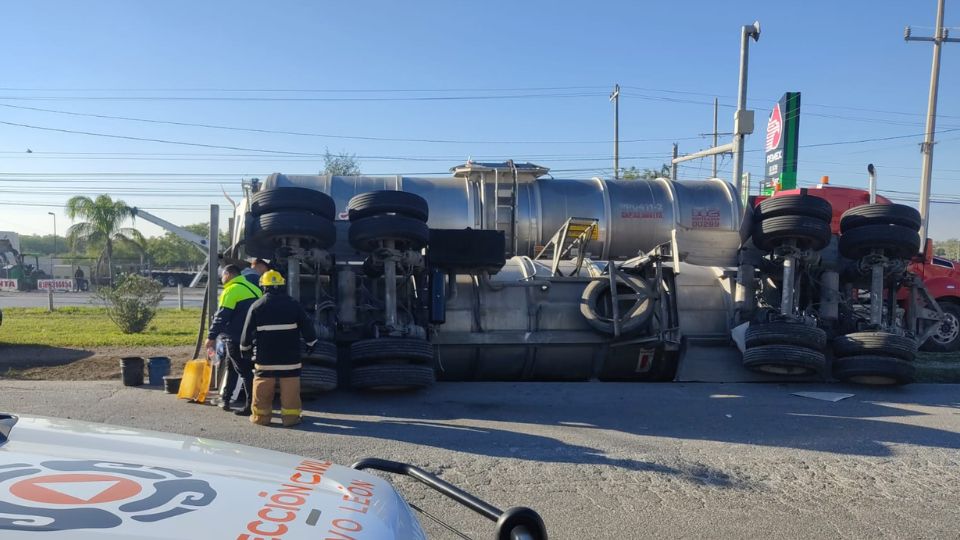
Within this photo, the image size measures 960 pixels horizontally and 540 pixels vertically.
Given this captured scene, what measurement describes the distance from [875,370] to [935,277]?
7091mm

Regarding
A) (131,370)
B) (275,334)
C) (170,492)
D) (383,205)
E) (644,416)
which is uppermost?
(383,205)

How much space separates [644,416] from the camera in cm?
774

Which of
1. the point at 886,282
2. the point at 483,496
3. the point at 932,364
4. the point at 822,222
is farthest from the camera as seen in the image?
the point at 932,364

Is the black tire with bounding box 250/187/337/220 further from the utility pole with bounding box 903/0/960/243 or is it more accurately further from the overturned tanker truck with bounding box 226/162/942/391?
the utility pole with bounding box 903/0/960/243

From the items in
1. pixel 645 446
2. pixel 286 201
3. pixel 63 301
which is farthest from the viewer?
pixel 63 301

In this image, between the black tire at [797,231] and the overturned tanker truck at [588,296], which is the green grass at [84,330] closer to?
the overturned tanker truck at [588,296]

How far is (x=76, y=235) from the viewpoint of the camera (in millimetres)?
43469

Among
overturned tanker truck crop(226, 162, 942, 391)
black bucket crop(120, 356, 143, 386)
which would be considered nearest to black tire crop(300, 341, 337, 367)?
overturned tanker truck crop(226, 162, 942, 391)

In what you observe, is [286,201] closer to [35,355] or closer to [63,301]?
[35,355]

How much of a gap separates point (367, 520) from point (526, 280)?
8035 millimetres

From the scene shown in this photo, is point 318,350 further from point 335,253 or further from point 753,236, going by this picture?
point 753,236

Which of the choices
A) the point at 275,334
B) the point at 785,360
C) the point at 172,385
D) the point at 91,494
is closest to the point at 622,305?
the point at 785,360

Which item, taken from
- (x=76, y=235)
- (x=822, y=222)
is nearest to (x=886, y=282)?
(x=822, y=222)

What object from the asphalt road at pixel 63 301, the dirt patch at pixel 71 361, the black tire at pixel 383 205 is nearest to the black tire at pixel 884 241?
the black tire at pixel 383 205
